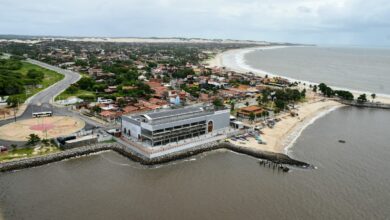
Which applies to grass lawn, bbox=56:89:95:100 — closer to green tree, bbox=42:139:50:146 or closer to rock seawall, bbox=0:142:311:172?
green tree, bbox=42:139:50:146

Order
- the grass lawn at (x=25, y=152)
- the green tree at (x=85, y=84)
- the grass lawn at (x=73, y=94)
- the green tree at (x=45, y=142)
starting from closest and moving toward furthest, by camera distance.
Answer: the grass lawn at (x=25, y=152) → the green tree at (x=45, y=142) → the grass lawn at (x=73, y=94) → the green tree at (x=85, y=84)

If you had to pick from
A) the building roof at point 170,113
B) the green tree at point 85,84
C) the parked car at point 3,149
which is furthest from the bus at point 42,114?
the green tree at point 85,84

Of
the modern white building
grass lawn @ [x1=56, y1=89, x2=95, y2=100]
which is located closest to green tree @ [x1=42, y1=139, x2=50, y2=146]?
the modern white building

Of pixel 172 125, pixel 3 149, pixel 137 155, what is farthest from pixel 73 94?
pixel 137 155

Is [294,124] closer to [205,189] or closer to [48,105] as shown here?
[205,189]

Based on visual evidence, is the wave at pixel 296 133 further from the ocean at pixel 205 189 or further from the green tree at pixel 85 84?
the green tree at pixel 85 84

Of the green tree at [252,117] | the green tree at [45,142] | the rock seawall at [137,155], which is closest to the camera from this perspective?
the rock seawall at [137,155]

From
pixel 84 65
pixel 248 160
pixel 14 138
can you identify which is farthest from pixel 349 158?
pixel 84 65
